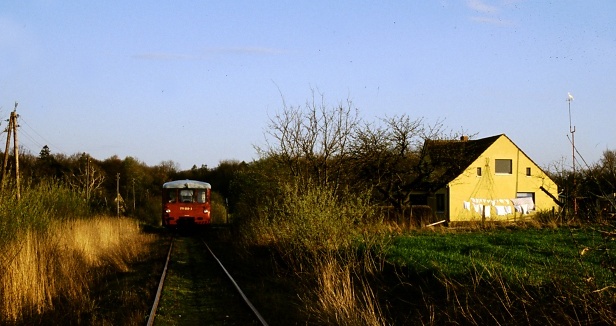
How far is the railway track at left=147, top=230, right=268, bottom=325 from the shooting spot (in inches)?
372

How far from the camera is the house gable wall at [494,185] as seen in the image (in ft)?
129

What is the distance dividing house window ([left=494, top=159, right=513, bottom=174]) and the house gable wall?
7 cm

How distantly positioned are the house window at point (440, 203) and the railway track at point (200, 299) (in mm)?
26332

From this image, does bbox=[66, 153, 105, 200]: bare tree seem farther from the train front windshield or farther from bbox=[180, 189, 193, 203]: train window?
bbox=[180, 189, 193, 203]: train window

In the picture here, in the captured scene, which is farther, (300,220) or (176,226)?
(176,226)

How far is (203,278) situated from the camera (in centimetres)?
1448

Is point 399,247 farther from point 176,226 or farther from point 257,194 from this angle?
point 176,226

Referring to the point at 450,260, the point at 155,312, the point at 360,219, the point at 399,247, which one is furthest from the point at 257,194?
the point at 155,312

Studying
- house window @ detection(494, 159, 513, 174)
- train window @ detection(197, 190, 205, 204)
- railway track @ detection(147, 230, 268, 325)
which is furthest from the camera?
house window @ detection(494, 159, 513, 174)

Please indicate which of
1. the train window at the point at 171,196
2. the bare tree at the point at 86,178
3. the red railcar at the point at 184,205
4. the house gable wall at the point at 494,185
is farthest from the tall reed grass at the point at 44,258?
the house gable wall at the point at 494,185

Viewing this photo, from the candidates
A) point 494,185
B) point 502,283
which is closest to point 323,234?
point 502,283

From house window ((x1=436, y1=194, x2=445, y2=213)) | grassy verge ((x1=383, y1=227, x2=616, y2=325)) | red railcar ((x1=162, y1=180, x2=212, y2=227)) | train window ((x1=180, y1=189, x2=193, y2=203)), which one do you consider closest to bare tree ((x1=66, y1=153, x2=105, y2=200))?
red railcar ((x1=162, y1=180, x2=212, y2=227))

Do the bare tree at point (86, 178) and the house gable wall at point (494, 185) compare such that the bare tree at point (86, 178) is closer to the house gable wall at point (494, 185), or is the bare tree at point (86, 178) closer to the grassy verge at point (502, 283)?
the grassy verge at point (502, 283)

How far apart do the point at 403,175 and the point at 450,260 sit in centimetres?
2076
